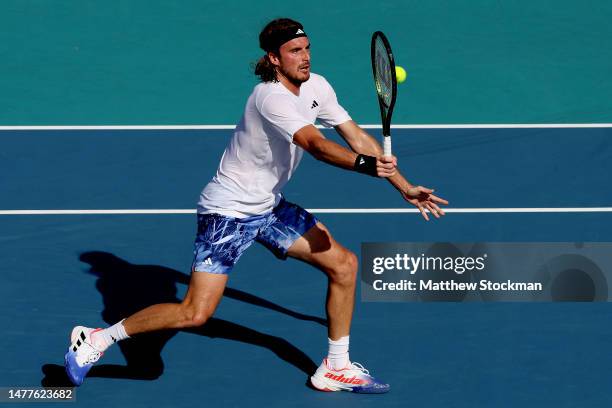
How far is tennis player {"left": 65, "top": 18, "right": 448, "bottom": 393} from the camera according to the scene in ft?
25.3

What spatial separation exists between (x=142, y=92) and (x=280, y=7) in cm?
239

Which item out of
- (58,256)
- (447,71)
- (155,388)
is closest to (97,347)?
(155,388)

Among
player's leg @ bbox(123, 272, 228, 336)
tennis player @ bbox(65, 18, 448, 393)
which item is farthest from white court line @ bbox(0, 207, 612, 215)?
player's leg @ bbox(123, 272, 228, 336)

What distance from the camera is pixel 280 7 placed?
15797mm

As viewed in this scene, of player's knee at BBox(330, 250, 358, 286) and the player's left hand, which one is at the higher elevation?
the player's left hand

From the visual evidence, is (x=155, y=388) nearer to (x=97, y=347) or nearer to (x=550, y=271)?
(x=97, y=347)

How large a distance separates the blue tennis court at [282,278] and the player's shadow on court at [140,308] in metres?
0.02

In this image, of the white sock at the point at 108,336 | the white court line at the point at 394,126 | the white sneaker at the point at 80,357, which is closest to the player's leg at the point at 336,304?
the white sock at the point at 108,336

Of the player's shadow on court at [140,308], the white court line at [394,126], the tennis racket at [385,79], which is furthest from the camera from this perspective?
the white court line at [394,126]

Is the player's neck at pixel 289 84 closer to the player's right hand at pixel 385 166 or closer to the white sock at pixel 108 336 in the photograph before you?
the player's right hand at pixel 385 166

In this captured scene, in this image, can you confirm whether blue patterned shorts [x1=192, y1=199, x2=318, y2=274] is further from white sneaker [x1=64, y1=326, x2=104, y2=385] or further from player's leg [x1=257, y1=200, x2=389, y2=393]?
white sneaker [x1=64, y1=326, x2=104, y2=385]

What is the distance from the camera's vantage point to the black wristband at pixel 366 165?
7062 millimetres

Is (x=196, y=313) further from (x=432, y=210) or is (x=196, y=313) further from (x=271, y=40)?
(x=271, y=40)

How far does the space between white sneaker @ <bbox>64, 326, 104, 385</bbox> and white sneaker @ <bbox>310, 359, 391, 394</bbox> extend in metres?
1.39
